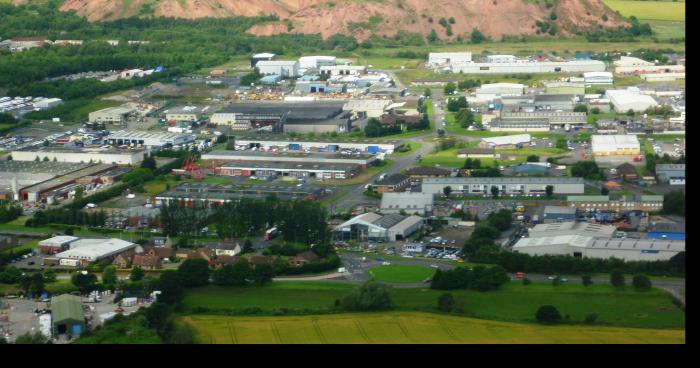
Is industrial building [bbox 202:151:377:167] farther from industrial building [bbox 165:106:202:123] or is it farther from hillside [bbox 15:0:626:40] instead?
hillside [bbox 15:0:626:40]

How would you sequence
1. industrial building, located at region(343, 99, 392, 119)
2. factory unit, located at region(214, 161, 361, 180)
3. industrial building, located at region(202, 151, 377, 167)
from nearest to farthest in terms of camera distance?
factory unit, located at region(214, 161, 361, 180) → industrial building, located at region(202, 151, 377, 167) → industrial building, located at region(343, 99, 392, 119)

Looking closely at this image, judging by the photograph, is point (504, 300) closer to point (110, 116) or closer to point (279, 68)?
point (110, 116)

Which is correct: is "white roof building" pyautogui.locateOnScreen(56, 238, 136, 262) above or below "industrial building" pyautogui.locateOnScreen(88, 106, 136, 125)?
below

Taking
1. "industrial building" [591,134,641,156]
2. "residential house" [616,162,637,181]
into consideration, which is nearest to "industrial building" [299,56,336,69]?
"industrial building" [591,134,641,156]

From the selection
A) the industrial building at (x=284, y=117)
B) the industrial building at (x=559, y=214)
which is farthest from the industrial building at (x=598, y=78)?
the industrial building at (x=559, y=214)
